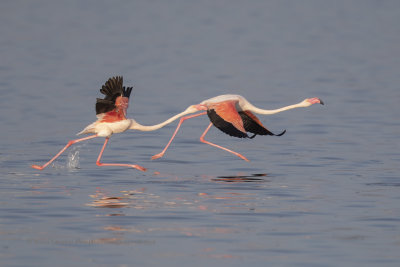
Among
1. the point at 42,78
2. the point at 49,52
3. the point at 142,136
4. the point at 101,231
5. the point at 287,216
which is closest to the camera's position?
the point at 101,231

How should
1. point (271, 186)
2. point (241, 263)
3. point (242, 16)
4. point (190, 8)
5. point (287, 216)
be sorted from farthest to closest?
point (190, 8) → point (242, 16) → point (271, 186) → point (287, 216) → point (241, 263)

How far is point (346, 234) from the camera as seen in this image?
12.2 metres

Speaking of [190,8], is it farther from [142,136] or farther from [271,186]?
[271,186]

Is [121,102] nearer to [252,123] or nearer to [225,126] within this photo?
[225,126]

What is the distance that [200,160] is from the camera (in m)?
18.1

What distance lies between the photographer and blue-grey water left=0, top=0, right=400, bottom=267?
456 inches

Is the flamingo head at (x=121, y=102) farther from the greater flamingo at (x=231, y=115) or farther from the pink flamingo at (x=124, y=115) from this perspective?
the greater flamingo at (x=231, y=115)

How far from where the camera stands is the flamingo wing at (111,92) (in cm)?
1562

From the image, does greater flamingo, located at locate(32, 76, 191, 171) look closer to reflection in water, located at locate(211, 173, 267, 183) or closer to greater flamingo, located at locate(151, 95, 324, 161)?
greater flamingo, located at locate(151, 95, 324, 161)

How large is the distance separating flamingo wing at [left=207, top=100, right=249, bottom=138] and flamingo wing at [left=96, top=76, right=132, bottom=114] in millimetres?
1533

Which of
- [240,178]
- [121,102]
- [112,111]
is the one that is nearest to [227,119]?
[240,178]

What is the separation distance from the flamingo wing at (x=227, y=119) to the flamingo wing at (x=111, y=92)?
153 cm

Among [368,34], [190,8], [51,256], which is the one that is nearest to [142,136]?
[51,256]

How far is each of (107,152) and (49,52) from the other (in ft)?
66.1
